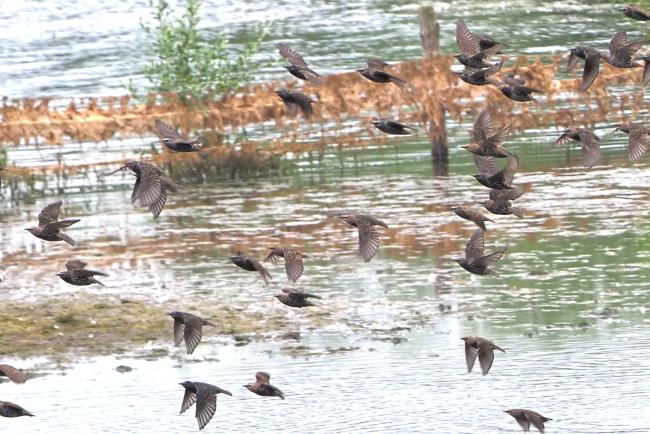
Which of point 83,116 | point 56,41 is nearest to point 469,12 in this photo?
point 56,41

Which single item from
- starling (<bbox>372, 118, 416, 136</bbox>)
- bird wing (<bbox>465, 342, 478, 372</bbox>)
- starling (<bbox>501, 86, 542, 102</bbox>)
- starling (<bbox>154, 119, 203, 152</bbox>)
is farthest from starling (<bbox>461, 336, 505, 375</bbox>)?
starling (<bbox>154, 119, 203, 152</bbox>)

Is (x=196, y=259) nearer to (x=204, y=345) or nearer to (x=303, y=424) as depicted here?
(x=204, y=345)

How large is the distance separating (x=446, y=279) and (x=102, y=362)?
183 inches

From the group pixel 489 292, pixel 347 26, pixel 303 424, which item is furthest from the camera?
pixel 347 26

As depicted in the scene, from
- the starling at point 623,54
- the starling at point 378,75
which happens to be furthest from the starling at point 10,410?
the starling at point 623,54

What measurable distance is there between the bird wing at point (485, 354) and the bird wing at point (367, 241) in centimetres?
113

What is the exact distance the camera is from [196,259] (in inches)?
850

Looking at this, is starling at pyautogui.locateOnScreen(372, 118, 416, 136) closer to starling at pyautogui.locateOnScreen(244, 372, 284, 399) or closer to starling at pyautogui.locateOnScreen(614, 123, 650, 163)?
starling at pyautogui.locateOnScreen(614, 123, 650, 163)

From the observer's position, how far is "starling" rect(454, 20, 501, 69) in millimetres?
13203

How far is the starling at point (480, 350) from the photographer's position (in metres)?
13.1

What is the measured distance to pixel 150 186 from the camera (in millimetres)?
12523

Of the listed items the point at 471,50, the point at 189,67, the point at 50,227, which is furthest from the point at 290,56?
the point at 189,67

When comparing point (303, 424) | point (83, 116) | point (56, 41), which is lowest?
point (56, 41)

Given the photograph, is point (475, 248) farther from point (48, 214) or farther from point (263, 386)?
point (48, 214)
